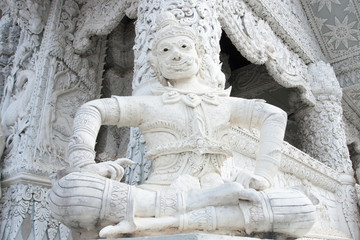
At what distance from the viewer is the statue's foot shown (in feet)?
3.53

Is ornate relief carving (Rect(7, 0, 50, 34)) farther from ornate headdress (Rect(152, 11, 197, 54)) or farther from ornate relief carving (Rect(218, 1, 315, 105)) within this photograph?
ornate headdress (Rect(152, 11, 197, 54))

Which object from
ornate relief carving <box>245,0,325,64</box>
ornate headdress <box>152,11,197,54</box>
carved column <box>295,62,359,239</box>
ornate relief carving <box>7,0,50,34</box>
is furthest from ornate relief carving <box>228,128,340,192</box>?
ornate relief carving <box>7,0,50,34</box>

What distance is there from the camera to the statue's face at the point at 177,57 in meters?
1.59

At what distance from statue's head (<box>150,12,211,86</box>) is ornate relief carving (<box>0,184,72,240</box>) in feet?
6.22

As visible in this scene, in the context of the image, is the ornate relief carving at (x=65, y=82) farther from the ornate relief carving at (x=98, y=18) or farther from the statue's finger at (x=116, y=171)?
the statue's finger at (x=116, y=171)

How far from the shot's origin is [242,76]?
16.4ft

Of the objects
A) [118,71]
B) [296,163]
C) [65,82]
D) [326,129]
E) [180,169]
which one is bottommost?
[180,169]

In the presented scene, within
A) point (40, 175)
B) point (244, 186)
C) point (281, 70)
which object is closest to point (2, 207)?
Answer: point (40, 175)

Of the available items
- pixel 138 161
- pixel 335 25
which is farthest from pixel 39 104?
pixel 335 25

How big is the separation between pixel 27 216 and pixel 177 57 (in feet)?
6.79

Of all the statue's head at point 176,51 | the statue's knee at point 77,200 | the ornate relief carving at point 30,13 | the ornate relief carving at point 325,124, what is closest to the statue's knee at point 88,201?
the statue's knee at point 77,200

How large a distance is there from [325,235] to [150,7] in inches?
91.4

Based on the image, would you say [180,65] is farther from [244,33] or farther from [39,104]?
[39,104]

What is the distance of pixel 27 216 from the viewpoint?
2.80m
